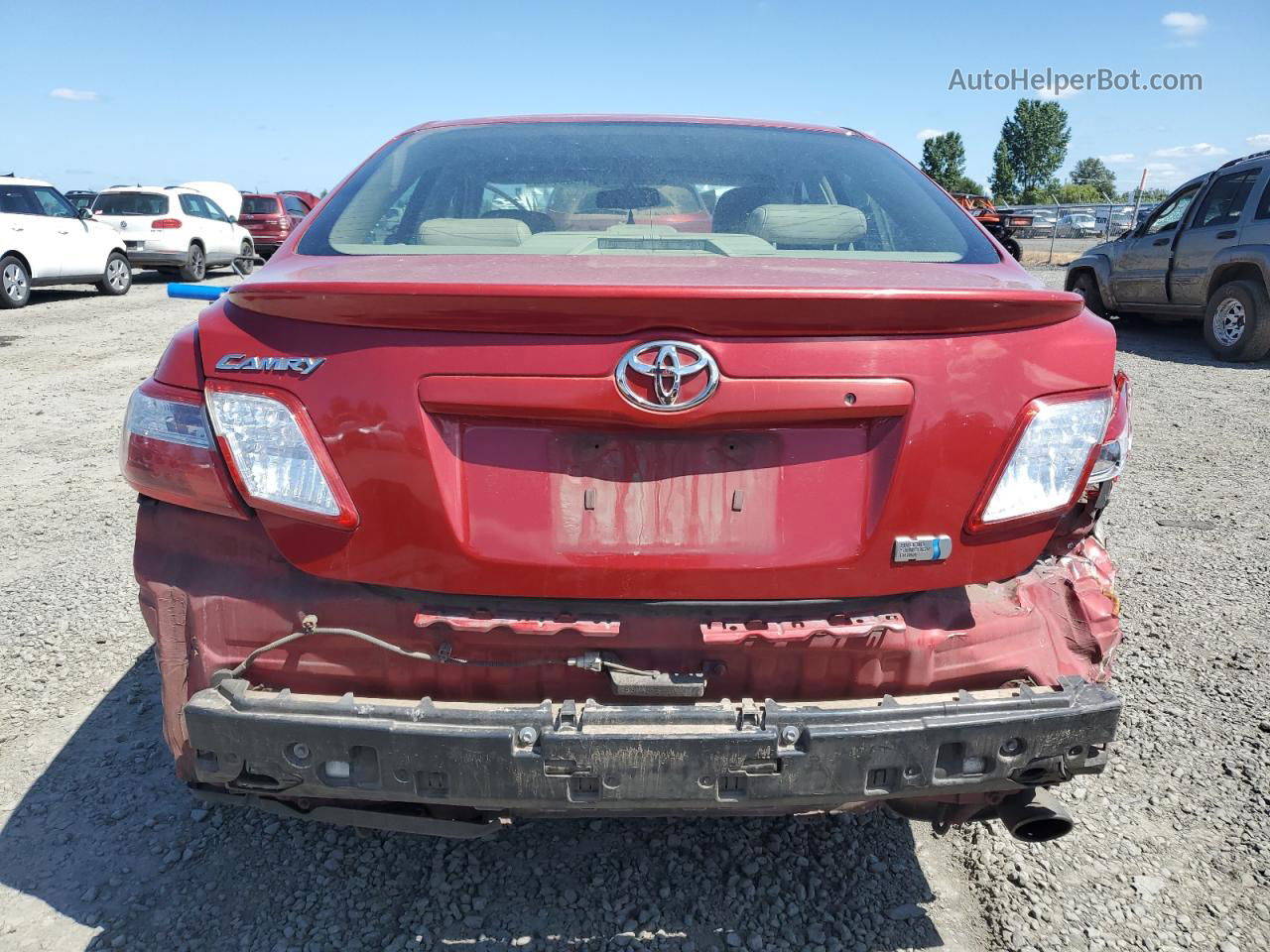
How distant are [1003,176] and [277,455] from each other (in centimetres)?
9209

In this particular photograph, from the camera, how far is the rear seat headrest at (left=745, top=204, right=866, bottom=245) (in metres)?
2.47

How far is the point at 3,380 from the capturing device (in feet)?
28.1

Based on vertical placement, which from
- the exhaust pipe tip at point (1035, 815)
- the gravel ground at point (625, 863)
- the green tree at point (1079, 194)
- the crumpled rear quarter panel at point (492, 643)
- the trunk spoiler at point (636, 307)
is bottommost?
the gravel ground at point (625, 863)

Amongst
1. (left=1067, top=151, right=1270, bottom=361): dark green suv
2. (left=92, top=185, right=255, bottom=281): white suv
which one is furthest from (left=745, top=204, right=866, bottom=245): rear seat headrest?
(left=92, top=185, right=255, bottom=281): white suv

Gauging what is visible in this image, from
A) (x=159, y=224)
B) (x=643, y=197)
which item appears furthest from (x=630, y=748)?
(x=159, y=224)

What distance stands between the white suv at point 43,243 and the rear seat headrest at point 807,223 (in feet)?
46.0

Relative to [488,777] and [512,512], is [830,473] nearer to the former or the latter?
[512,512]

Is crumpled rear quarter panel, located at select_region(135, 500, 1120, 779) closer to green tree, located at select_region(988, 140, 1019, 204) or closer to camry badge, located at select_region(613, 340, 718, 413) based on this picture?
camry badge, located at select_region(613, 340, 718, 413)

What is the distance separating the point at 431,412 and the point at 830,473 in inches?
29.7

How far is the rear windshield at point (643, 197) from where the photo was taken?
240 centimetres

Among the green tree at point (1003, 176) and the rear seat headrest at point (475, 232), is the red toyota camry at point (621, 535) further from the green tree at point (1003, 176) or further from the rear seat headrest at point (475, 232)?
the green tree at point (1003, 176)

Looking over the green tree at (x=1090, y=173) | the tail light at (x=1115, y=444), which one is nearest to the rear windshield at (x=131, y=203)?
the tail light at (x=1115, y=444)

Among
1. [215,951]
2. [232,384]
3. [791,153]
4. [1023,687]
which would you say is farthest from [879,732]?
[791,153]

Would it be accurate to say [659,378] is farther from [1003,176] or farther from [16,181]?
[1003,176]
